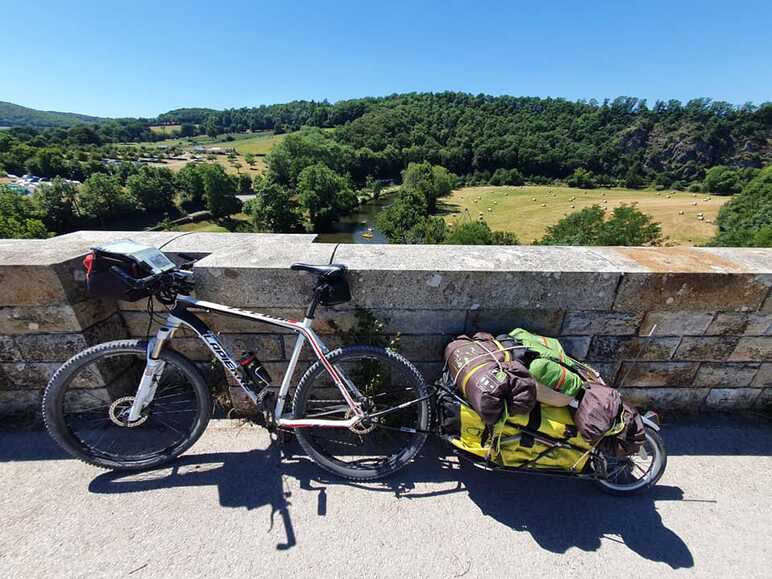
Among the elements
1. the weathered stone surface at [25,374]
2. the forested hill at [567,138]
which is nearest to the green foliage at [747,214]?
the weathered stone surface at [25,374]

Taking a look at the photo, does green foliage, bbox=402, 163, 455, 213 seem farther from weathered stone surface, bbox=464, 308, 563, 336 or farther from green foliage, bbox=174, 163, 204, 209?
weathered stone surface, bbox=464, 308, 563, 336

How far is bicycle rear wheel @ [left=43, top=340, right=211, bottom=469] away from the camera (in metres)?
2.21

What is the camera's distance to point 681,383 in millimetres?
2842

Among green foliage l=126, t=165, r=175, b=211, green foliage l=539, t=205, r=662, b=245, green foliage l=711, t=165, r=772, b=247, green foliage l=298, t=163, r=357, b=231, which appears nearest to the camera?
green foliage l=711, t=165, r=772, b=247

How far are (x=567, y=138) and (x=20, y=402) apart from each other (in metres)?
132

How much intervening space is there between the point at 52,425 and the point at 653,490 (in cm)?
407

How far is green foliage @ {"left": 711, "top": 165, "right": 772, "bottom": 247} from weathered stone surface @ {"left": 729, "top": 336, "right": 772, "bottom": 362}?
40.3 meters

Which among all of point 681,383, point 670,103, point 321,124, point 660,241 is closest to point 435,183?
point 660,241

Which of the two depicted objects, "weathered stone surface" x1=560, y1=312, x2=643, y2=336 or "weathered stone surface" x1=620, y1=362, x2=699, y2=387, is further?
"weathered stone surface" x1=620, y1=362, x2=699, y2=387

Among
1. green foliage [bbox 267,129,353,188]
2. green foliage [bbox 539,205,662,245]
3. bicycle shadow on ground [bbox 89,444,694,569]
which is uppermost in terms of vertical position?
bicycle shadow on ground [bbox 89,444,694,569]

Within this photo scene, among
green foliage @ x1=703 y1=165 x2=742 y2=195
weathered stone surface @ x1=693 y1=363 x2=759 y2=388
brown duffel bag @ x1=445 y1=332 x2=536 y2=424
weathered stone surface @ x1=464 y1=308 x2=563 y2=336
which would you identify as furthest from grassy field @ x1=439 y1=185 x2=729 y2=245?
brown duffel bag @ x1=445 y1=332 x2=536 y2=424

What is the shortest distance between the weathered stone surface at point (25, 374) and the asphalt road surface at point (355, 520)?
380 mm

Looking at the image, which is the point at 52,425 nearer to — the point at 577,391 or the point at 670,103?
the point at 577,391

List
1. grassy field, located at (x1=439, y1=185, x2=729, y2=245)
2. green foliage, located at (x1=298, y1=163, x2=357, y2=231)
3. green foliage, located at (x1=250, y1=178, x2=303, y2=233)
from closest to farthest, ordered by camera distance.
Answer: green foliage, located at (x1=250, y1=178, x2=303, y2=233) < grassy field, located at (x1=439, y1=185, x2=729, y2=245) < green foliage, located at (x1=298, y1=163, x2=357, y2=231)
